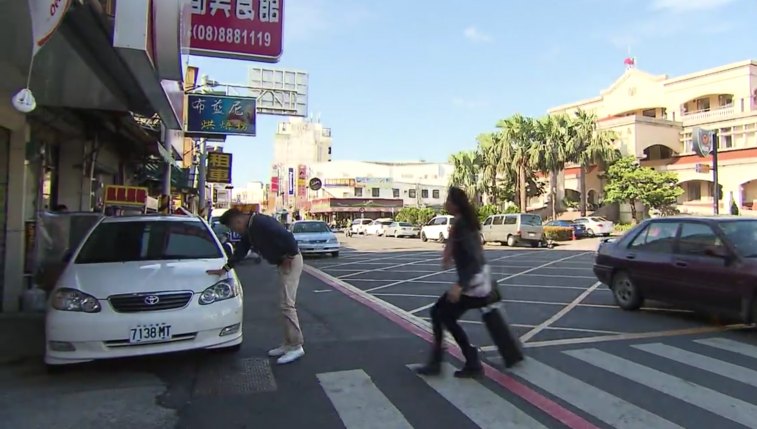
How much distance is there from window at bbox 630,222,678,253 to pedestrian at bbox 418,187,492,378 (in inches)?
164

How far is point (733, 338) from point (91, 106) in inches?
391

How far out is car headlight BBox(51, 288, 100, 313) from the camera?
506cm

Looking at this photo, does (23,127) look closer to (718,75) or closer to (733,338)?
(733,338)

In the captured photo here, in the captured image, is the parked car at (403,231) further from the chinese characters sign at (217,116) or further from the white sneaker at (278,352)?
the white sneaker at (278,352)

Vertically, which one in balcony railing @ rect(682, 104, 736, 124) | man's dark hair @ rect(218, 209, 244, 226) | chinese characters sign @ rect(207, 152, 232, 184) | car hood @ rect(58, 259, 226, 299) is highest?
balcony railing @ rect(682, 104, 736, 124)

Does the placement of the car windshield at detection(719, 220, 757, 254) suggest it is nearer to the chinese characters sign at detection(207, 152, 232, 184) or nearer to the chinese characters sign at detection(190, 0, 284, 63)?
the chinese characters sign at detection(190, 0, 284, 63)

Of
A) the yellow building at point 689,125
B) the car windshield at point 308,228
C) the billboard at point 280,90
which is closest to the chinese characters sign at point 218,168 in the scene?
the billboard at point 280,90

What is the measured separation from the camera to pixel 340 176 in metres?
88.5

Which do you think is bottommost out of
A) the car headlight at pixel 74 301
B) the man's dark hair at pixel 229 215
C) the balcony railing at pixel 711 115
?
the car headlight at pixel 74 301

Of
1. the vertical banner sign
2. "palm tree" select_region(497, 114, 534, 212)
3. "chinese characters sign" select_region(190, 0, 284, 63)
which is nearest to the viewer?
"chinese characters sign" select_region(190, 0, 284, 63)

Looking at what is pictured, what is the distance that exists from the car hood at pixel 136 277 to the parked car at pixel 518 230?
21902mm

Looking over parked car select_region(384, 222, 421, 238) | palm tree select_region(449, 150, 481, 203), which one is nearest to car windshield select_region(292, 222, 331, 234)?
parked car select_region(384, 222, 421, 238)

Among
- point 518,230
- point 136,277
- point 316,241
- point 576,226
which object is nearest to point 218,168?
point 316,241

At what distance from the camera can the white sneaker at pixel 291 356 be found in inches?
226
